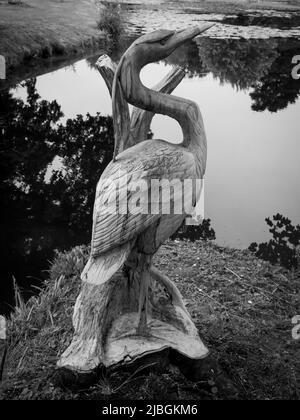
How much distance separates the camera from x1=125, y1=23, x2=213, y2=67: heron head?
219 centimetres

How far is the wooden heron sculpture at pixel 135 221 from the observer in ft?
6.97

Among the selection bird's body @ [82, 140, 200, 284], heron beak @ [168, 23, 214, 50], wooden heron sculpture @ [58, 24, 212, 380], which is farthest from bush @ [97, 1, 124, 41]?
bird's body @ [82, 140, 200, 284]

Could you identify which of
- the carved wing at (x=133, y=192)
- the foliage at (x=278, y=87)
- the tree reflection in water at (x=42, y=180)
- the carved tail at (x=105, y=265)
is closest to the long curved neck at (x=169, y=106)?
the carved wing at (x=133, y=192)

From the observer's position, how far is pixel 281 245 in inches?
188

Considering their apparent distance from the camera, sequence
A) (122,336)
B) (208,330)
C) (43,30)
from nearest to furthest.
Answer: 1. (122,336)
2. (208,330)
3. (43,30)

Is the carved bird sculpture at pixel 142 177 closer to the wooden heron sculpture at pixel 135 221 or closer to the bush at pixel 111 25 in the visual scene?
the wooden heron sculpture at pixel 135 221

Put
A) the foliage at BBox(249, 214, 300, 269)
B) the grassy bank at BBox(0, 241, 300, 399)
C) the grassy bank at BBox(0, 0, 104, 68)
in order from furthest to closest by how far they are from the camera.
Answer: the grassy bank at BBox(0, 0, 104, 68)
the foliage at BBox(249, 214, 300, 269)
the grassy bank at BBox(0, 241, 300, 399)

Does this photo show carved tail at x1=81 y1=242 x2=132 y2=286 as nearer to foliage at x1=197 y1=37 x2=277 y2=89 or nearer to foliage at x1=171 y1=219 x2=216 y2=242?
foliage at x1=171 y1=219 x2=216 y2=242

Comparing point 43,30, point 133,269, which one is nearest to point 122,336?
point 133,269

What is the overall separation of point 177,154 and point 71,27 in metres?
9.41

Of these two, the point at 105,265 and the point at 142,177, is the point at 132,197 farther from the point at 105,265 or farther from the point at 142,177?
the point at 105,265

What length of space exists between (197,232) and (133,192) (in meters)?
2.86

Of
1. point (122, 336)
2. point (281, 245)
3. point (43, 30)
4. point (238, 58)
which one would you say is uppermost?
point (43, 30)

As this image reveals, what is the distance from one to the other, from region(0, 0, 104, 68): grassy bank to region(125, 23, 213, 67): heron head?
22.7ft
